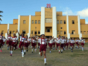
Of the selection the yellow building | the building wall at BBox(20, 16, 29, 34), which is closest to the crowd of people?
the yellow building

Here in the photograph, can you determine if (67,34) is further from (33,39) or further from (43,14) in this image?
(33,39)

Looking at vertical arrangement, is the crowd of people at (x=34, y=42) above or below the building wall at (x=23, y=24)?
below

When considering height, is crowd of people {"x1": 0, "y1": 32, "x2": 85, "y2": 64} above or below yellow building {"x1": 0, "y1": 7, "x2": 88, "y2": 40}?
below

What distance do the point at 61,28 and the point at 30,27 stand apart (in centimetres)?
1352

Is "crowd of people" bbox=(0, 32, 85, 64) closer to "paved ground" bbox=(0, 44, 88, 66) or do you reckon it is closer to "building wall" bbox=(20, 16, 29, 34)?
"paved ground" bbox=(0, 44, 88, 66)

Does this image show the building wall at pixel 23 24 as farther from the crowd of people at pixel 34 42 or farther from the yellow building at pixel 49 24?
the crowd of people at pixel 34 42

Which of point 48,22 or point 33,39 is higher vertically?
point 48,22

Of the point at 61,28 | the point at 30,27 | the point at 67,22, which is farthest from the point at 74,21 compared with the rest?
the point at 30,27

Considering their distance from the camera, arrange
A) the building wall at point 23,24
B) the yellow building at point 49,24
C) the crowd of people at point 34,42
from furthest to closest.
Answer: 1. the building wall at point 23,24
2. the yellow building at point 49,24
3. the crowd of people at point 34,42

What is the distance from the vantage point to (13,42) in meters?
9.70

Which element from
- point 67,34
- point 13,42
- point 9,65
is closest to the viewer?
point 9,65

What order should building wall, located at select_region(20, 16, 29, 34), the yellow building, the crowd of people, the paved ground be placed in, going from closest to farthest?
the paved ground
the crowd of people
the yellow building
building wall, located at select_region(20, 16, 29, 34)

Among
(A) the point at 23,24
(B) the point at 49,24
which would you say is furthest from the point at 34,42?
(A) the point at 23,24

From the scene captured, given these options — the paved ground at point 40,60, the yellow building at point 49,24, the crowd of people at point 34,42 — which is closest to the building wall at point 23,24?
the yellow building at point 49,24
